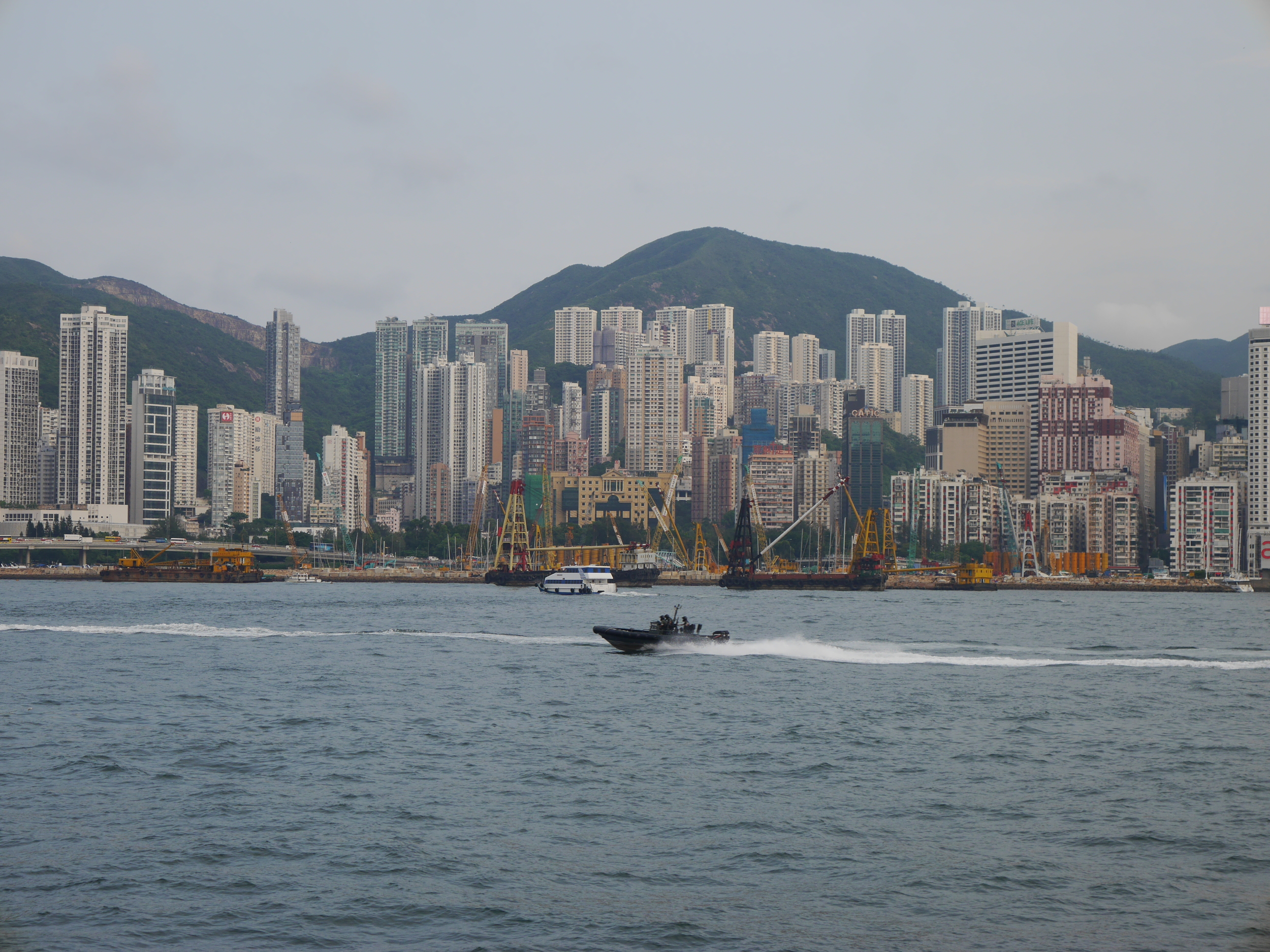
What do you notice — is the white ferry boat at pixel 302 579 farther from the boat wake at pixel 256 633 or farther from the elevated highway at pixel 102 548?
the boat wake at pixel 256 633

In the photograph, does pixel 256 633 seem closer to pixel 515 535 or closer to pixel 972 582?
pixel 515 535

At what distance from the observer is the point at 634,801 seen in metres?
27.4

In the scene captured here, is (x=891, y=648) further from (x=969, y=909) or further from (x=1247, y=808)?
A: (x=969, y=909)

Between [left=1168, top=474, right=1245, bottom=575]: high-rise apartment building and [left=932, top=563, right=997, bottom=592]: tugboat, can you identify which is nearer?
[left=932, top=563, right=997, bottom=592]: tugboat

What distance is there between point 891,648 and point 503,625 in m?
25.9

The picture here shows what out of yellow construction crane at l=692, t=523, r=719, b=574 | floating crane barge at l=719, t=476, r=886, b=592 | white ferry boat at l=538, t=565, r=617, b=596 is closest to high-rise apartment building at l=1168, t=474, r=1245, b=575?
floating crane barge at l=719, t=476, r=886, b=592

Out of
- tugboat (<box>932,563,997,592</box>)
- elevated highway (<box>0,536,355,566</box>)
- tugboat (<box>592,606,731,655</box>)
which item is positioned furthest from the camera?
elevated highway (<box>0,536,355,566</box>)

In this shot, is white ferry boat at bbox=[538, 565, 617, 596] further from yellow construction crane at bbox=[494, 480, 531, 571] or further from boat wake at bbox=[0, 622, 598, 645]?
boat wake at bbox=[0, 622, 598, 645]

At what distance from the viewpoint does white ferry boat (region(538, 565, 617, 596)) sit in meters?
123

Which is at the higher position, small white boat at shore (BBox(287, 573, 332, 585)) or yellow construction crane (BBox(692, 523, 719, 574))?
yellow construction crane (BBox(692, 523, 719, 574))

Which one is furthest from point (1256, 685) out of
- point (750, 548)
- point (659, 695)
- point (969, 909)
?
point (750, 548)

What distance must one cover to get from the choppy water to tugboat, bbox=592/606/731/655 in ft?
3.59

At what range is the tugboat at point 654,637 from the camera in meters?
54.4

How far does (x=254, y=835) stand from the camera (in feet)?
79.7
